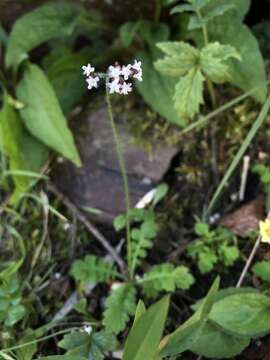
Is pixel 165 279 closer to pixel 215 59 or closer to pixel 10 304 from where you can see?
pixel 10 304

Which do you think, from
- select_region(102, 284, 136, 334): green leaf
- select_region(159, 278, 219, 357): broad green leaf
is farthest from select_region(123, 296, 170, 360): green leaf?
select_region(102, 284, 136, 334): green leaf

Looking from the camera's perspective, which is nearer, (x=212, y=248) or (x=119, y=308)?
(x=119, y=308)

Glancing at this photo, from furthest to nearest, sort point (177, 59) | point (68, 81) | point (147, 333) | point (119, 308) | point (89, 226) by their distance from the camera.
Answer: point (68, 81)
point (89, 226)
point (177, 59)
point (119, 308)
point (147, 333)

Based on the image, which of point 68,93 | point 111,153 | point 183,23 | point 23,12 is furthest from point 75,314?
point 23,12

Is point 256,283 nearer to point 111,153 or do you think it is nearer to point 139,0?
point 111,153

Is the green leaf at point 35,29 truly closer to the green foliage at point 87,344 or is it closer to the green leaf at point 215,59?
the green leaf at point 215,59

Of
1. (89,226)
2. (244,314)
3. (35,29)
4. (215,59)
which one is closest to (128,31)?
(35,29)

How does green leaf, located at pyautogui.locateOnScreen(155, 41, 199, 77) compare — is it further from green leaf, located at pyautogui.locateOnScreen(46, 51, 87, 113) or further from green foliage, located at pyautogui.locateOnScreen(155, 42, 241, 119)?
green leaf, located at pyautogui.locateOnScreen(46, 51, 87, 113)
